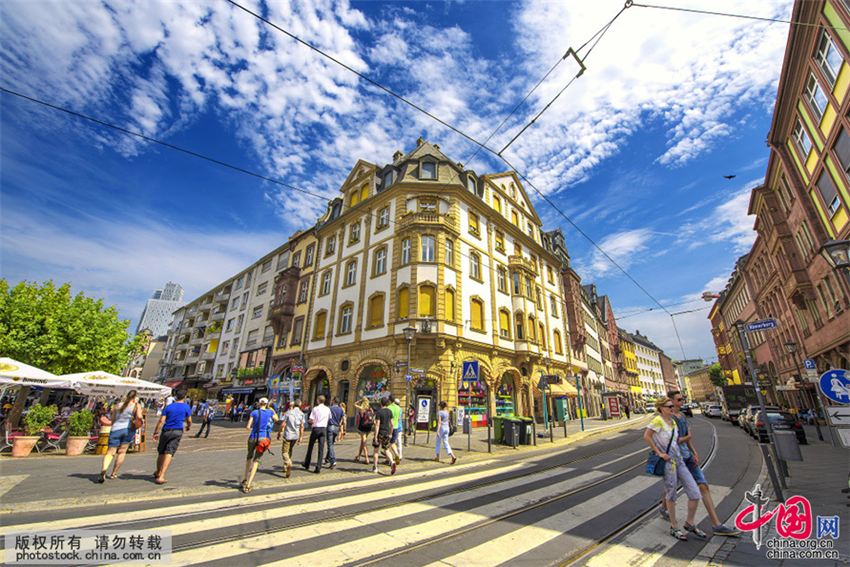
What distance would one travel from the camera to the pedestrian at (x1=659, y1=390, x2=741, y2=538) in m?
4.56

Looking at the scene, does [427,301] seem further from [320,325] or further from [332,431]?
[332,431]

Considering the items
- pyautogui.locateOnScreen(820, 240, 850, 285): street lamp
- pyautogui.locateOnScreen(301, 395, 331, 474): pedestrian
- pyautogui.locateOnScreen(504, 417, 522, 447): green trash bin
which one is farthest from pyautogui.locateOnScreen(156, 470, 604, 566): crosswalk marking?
pyautogui.locateOnScreen(504, 417, 522, 447): green trash bin

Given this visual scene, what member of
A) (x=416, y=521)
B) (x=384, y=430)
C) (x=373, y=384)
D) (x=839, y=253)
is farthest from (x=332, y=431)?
(x=373, y=384)

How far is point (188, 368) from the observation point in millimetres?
48656

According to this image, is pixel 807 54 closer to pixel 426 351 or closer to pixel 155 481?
pixel 426 351

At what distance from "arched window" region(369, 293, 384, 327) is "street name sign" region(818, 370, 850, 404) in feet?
59.2

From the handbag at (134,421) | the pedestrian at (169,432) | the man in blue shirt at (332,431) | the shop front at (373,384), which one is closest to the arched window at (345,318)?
the shop front at (373,384)

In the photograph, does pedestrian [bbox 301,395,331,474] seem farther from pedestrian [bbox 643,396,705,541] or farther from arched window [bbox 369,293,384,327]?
arched window [bbox 369,293,384,327]

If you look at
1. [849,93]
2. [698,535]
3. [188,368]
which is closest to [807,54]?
[849,93]

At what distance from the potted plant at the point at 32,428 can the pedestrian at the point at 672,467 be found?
15976 millimetres

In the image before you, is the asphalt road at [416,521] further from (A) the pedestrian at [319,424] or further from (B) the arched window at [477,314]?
(B) the arched window at [477,314]

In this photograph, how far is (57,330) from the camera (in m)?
17.6

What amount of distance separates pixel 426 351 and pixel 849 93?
2144 cm

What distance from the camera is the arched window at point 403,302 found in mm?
20734
